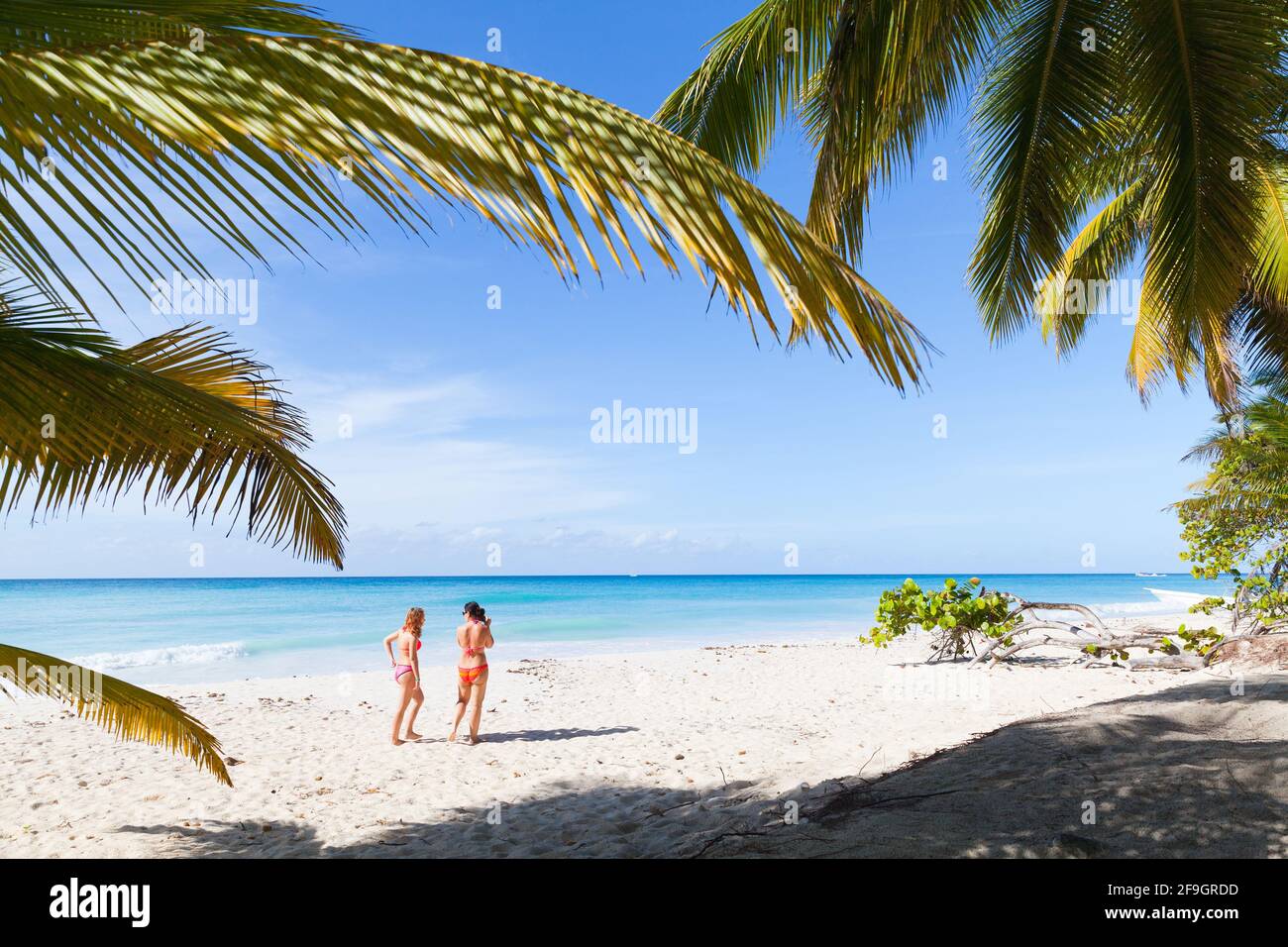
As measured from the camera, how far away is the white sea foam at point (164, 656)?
2277 centimetres

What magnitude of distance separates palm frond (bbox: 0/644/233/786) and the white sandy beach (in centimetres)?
163

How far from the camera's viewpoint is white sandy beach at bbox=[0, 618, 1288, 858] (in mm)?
5426

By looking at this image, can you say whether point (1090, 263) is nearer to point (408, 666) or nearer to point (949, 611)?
point (949, 611)

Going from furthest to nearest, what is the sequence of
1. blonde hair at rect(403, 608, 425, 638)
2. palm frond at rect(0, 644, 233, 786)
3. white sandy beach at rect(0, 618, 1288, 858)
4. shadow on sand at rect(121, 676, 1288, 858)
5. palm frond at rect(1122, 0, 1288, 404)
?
blonde hair at rect(403, 608, 425, 638)
white sandy beach at rect(0, 618, 1288, 858)
palm frond at rect(1122, 0, 1288, 404)
shadow on sand at rect(121, 676, 1288, 858)
palm frond at rect(0, 644, 233, 786)

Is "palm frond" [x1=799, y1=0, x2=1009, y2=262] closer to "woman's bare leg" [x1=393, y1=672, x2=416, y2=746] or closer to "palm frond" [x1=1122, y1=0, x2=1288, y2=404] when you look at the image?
"palm frond" [x1=1122, y1=0, x2=1288, y2=404]

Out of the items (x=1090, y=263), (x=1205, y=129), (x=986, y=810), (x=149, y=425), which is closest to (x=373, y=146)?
(x=149, y=425)

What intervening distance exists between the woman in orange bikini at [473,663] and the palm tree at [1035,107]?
536 cm

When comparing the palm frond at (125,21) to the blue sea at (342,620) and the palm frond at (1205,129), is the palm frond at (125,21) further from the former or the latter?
the blue sea at (342,620)

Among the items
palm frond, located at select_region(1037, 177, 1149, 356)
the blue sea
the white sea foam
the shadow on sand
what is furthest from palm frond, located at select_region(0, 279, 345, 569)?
the white sea foam

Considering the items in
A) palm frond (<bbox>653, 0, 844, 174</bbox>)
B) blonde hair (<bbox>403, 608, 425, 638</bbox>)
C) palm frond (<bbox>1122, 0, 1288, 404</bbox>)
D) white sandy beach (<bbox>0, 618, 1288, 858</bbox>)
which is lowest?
white sandy beach (<bbox>0, 618, 1288, 858</bbox>)

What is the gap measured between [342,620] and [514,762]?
32.5 metres

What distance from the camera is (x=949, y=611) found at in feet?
40.8
